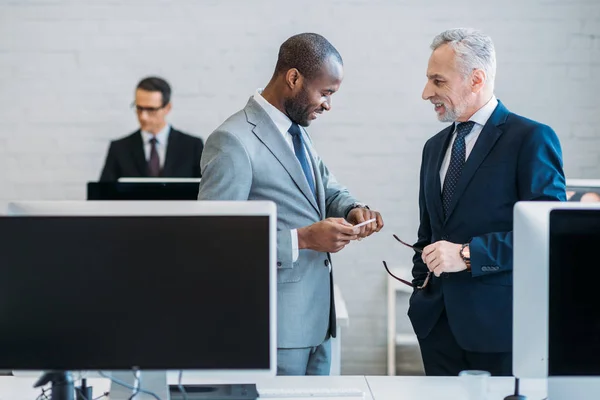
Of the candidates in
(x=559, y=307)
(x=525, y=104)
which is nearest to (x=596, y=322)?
(x=559, y=307)

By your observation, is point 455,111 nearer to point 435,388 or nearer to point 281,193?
point 281,193

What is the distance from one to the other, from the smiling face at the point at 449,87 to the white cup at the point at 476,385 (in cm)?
83

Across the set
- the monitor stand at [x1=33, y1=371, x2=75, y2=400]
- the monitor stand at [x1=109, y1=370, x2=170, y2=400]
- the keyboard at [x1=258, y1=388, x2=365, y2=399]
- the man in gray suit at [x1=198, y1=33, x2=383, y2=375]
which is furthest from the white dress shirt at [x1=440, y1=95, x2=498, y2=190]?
the monitor stand at [x1=33, y1=371, x2=75, y2=400]

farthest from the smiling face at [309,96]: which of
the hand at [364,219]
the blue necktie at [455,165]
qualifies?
the blue necktie at [455,165]

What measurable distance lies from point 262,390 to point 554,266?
0.72 meters

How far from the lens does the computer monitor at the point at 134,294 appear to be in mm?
1570

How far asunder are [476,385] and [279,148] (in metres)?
0.84

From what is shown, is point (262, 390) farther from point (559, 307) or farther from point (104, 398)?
point (559, 307)

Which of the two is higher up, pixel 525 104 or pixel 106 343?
pixel 525 104

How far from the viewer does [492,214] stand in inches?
88.5

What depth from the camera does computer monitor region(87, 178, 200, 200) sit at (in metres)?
2.70

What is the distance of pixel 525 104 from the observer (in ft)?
13.8

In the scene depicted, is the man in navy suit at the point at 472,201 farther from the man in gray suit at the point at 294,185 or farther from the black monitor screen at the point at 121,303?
the black monitor screen at the point at 121,303

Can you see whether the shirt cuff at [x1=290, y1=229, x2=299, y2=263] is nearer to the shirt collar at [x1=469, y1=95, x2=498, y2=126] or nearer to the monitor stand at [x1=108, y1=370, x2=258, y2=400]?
the monitor stand at [x1=108, y1=370, x2=258, y2=400]
